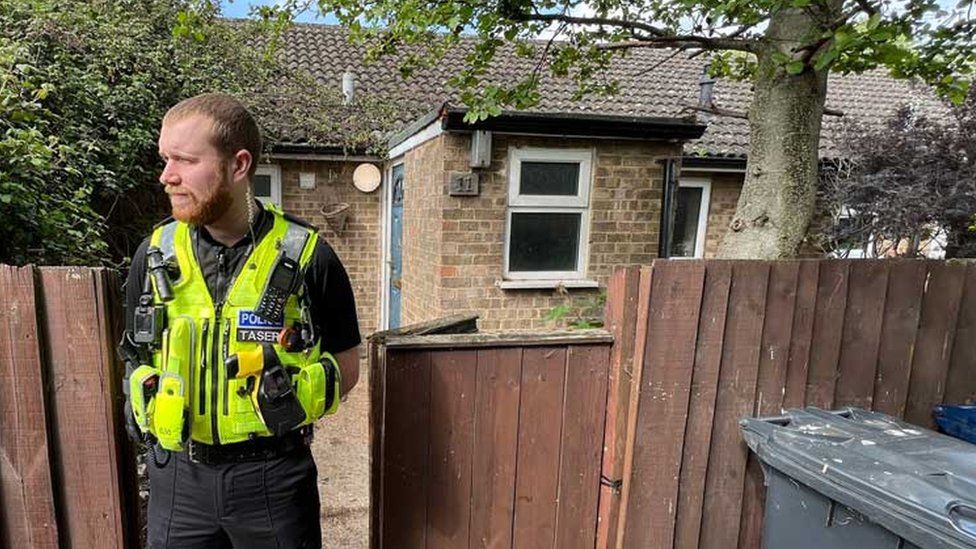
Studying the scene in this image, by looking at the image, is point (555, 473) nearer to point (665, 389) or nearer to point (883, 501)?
point (665, 389)

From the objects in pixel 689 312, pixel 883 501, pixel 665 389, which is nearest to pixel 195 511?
pixel 665 389

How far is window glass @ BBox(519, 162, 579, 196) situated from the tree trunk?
2.90 metres

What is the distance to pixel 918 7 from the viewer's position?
2.15m

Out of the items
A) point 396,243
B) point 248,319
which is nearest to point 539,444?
point 248,319

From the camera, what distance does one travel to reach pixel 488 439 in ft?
6.87

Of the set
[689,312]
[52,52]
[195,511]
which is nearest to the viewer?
[195,511]

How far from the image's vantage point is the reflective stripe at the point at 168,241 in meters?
1.54

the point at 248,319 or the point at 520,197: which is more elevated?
the point at 520,197

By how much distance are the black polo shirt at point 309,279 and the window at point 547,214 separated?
13.2 feet

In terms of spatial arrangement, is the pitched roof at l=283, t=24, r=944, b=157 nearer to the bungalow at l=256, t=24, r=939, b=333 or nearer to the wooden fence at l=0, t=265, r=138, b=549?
the bungalow at l=256, t=24, r=939, b=333

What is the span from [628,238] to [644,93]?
12.8 ft

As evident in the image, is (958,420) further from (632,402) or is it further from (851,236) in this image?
(851,236)

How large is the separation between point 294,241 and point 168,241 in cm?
36

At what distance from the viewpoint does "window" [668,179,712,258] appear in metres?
7.42
